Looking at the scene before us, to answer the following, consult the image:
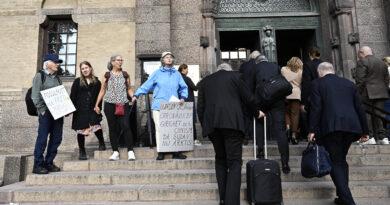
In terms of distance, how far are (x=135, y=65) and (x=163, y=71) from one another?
2922 millimetres

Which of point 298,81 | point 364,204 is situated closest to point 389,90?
point 298,81

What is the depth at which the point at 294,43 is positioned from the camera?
33.6ft

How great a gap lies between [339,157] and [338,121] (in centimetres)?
48

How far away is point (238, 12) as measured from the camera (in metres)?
9.06

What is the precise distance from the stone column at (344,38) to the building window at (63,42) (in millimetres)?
8303

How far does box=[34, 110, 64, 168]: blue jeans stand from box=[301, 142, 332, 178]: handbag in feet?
13.5

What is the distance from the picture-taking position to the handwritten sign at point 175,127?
5.00 m

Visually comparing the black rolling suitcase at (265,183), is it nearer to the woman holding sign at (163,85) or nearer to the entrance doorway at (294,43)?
the woman holding sign at (163,85)

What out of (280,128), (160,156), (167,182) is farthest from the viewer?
(160,156)

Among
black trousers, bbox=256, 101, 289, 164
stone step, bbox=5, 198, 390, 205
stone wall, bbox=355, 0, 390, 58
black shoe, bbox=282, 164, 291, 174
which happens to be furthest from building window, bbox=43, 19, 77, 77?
stone wall, bbox=355, 0, 390, 58

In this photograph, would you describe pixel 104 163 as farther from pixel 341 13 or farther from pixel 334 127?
pixel 341 13

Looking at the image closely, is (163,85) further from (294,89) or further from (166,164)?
(294,89)

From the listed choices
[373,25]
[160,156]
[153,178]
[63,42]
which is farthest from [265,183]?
[63,42]

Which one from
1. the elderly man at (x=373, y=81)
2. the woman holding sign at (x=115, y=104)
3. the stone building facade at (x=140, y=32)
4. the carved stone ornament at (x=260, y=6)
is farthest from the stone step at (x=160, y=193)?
the carved stone ornament at (x=260, y=6)
